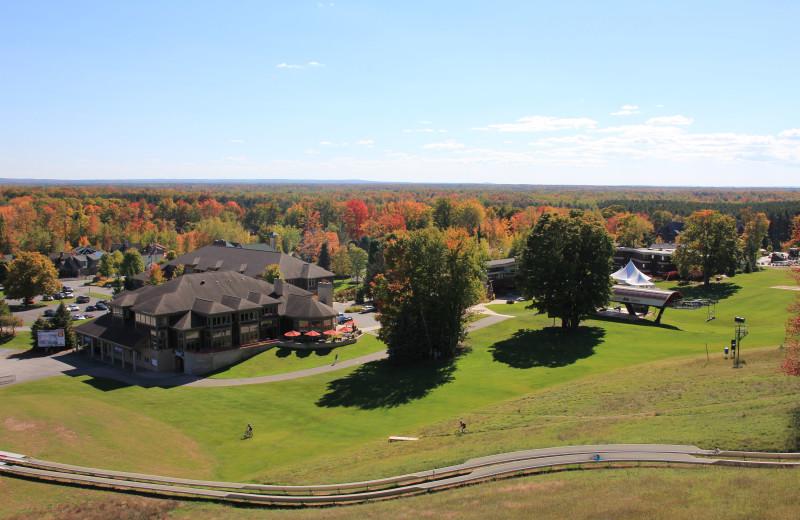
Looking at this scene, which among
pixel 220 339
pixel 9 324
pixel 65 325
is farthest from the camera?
pixel 9 324

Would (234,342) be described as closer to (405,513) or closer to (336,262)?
(405,513)

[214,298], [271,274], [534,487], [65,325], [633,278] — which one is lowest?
[65,325]

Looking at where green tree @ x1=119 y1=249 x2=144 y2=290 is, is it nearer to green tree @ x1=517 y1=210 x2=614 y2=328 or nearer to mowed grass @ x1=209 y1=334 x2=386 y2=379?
mowed grass @ x1=209 y1=334 x2=386 y2=379

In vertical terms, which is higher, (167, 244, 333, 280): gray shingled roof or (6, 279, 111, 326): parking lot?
(167, 244, 333, 280): gray shingled roof

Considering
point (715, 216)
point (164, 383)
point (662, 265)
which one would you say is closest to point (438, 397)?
point (164, 383)

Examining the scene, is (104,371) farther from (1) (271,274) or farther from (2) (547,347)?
(2) (547,347)

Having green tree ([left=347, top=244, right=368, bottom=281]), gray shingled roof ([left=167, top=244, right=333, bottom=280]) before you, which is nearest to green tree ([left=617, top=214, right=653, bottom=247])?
green tree ([left=347, top=244, right=368, bottom=281])

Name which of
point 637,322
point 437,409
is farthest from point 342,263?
point 437,409
